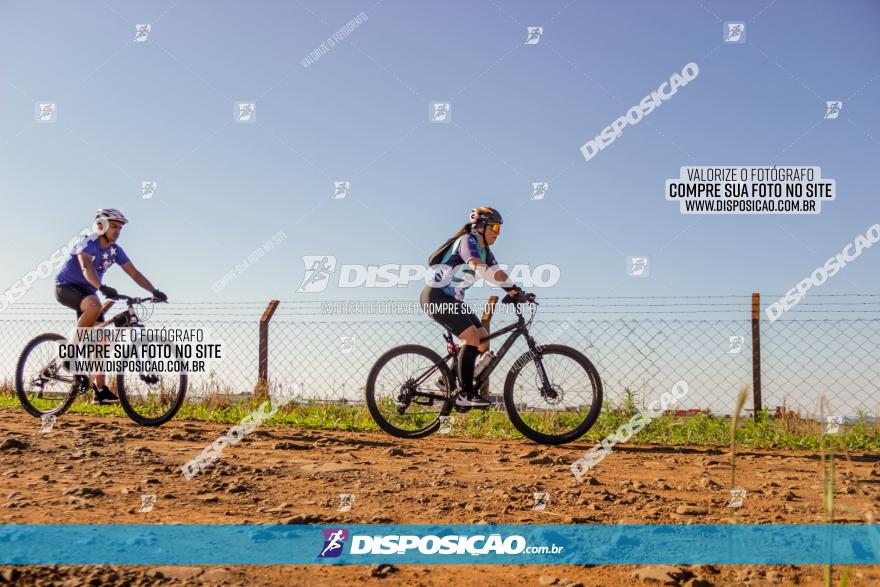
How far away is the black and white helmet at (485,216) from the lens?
6.82 metres

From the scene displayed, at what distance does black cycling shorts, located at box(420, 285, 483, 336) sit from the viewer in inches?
267

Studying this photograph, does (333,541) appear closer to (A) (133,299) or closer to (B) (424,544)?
(B) (424,544)

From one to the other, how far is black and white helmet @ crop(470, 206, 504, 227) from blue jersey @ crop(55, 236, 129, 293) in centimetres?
436

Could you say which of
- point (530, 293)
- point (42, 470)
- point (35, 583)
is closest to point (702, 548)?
point (35, 583)

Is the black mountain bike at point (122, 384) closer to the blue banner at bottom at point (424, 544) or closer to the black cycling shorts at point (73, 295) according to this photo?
the black cycling shorts at point (73, 295)

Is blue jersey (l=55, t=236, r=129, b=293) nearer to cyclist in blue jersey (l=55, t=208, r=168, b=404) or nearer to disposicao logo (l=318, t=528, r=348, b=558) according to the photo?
cyclist in blue jersey (l=55, t=208, r=168, b=404)

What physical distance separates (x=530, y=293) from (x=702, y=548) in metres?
3.60

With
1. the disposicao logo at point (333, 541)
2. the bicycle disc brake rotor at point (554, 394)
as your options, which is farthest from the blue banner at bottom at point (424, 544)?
the bicycle disc brake rotor at point (554, 394)

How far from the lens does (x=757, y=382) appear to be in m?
8.55

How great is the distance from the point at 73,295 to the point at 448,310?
4.65 m

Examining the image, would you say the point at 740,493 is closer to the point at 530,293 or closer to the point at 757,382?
the point at 530,293

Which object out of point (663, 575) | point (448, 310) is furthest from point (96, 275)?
point (663, 575)

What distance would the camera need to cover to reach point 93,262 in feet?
25.2

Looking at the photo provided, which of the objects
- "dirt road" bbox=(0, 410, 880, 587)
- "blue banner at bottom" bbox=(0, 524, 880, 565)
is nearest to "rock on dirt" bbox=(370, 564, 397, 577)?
"dirt road" bbox=(0, 410, 880, 587)
